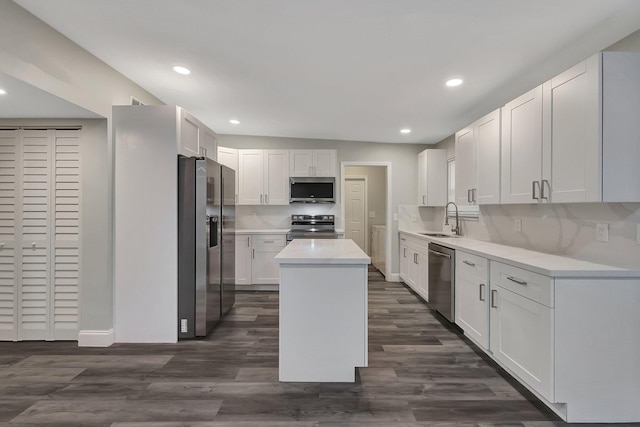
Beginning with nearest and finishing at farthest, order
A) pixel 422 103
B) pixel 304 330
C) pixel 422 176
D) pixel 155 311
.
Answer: pixel 304 330, pixel 155 311, pixel 422 103, pixel 422 176

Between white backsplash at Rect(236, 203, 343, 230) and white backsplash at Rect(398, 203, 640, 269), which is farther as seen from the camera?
white backsplash at Rect(236, 203, 343, 230)

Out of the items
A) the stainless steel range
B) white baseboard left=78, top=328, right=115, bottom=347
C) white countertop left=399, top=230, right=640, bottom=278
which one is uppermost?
the stainless steel range

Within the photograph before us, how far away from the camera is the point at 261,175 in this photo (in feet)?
16.5

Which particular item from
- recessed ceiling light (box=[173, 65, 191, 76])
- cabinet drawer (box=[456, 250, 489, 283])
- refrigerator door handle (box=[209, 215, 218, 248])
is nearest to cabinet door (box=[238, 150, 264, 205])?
refrigerator door handle (box=[209, 215, 218, 248])

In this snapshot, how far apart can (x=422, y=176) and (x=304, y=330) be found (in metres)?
3.65

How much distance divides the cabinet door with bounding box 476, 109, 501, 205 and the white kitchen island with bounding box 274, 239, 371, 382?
1.58 meters

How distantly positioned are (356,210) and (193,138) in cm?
474

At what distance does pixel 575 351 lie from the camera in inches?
70.6

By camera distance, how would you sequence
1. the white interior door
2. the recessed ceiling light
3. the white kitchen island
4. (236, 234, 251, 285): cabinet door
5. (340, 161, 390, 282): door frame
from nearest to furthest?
the white kitchen island, the recessed ceiling light, (236, 234, 251, 285): cabinet door, (340, 161, 390, 282): door frame, the white interior door

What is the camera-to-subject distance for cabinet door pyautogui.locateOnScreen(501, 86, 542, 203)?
7.57 ft

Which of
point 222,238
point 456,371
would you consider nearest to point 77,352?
point 222,238

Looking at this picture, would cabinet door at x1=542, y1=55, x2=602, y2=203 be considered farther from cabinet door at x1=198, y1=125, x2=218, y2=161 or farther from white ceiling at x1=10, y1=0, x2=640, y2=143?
cabinet door at x1=198, y1=125, x2=218, y2=161

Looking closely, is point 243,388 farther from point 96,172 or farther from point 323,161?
point 323,161

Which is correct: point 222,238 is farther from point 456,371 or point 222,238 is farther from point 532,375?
point 532,375
